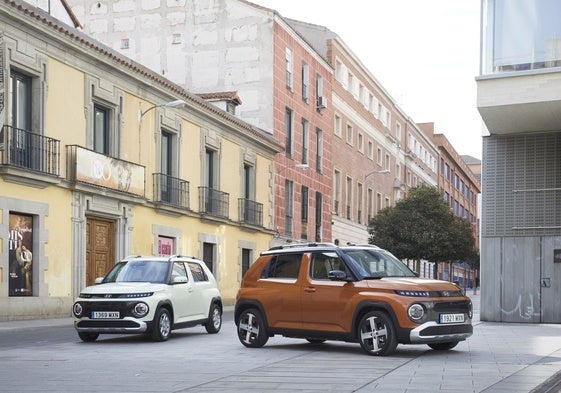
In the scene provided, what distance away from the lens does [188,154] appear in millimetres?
33344

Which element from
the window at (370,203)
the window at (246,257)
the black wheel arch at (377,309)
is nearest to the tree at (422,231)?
the window at (246,257)

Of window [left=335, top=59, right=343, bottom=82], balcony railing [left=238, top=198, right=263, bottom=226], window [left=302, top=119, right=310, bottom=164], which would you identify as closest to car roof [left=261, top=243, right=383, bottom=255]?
balcony railing [left=238, top=198, right=263, bottom=226]

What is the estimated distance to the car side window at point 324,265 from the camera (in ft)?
45.5

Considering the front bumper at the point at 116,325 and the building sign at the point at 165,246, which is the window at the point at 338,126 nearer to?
the building sign at the point at 165,246

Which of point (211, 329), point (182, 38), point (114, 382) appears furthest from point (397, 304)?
point (182, 38)

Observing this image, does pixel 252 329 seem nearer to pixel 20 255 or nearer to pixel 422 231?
pixel 20 255

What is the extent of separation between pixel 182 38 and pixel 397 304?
103ft

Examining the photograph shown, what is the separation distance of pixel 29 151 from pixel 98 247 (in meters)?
5.01

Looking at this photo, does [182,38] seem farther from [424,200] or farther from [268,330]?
[268,330]

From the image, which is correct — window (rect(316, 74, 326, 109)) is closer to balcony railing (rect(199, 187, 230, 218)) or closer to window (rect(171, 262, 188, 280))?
balcony railing (rect(199, 187, 230, 218))

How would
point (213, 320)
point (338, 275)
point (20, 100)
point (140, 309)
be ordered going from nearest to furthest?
point (338, 275)
point (140, 309)
point (213, 320)
point (20, 100)

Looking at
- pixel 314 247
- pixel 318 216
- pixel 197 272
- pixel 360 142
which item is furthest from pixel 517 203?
pixel 360 142

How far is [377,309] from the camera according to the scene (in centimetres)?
1303

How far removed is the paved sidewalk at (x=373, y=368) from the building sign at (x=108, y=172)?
10205 mm
